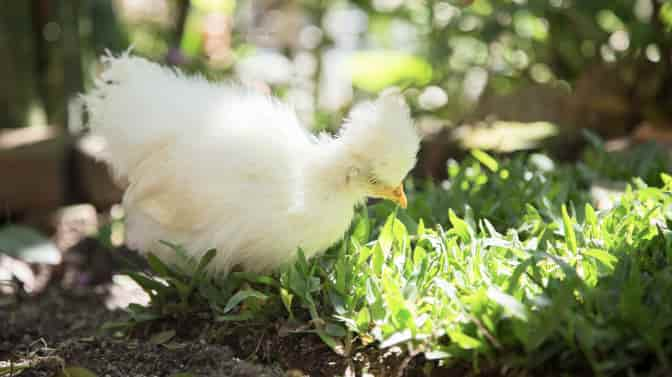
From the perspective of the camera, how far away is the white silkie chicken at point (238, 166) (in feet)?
8.75

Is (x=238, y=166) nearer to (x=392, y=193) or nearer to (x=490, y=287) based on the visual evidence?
(x=392, y=193)

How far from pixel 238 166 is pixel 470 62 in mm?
3559

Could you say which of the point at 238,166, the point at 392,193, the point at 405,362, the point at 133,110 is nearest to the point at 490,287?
the point at 405,362

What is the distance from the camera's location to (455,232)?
2.91 m

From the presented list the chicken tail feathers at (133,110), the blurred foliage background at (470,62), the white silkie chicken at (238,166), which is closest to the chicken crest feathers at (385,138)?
the white silkie chicken at (238,166)

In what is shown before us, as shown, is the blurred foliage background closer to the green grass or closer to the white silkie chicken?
the white silkie chicken

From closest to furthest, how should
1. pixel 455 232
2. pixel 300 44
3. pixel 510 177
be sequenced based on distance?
pixel 455 232 < pixel 510 177 < pixel 300 44

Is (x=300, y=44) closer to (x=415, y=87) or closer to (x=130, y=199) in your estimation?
(x=415, y=87)

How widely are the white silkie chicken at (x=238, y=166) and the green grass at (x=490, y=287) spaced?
0.37 ft

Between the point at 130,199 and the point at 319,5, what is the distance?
397 cm

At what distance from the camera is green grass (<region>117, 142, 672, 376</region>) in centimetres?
212

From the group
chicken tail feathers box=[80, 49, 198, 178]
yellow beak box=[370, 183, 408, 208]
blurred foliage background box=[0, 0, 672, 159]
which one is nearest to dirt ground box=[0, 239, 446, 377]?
yellow beak box=[370, 183, 408, 208]

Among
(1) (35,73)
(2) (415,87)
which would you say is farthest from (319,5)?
(1) (35,73)

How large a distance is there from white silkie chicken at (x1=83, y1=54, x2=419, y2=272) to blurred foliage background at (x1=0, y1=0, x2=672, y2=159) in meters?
1.34
